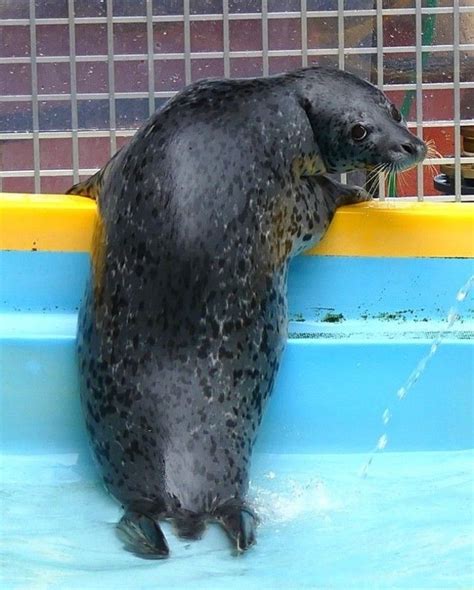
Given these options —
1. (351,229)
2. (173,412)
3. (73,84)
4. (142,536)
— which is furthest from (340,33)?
(142,536)

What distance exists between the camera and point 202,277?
3100 millimetres

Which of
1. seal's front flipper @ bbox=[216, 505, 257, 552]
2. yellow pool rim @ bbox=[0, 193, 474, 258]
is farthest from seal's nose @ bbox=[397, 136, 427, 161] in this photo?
seal's front flipper @ bbox=[216, 505, 257, 552]

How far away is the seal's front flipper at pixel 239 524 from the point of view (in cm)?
284

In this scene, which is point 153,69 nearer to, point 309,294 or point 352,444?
point 309,294

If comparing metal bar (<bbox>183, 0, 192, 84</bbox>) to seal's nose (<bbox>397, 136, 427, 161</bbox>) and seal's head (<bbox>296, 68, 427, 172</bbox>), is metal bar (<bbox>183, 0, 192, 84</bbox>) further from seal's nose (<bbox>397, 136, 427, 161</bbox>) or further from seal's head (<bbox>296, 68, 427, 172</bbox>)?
seal's nose (<bbox>397, 136, 427, 161</bbox>)

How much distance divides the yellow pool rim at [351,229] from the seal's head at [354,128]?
0.50 feet

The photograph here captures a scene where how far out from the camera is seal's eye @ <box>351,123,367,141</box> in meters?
3.32

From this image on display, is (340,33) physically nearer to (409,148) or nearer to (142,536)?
(409,148)

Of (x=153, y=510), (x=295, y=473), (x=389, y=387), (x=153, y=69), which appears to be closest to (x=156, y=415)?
(x=153, y=510)

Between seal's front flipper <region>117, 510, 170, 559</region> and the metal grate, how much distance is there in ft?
4.84

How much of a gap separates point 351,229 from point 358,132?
0.78ft

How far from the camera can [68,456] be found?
337 cm

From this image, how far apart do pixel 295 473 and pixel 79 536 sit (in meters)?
0.53

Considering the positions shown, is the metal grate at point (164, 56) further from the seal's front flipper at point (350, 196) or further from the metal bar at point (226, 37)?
the seal's front flipper at point (350, 196)
